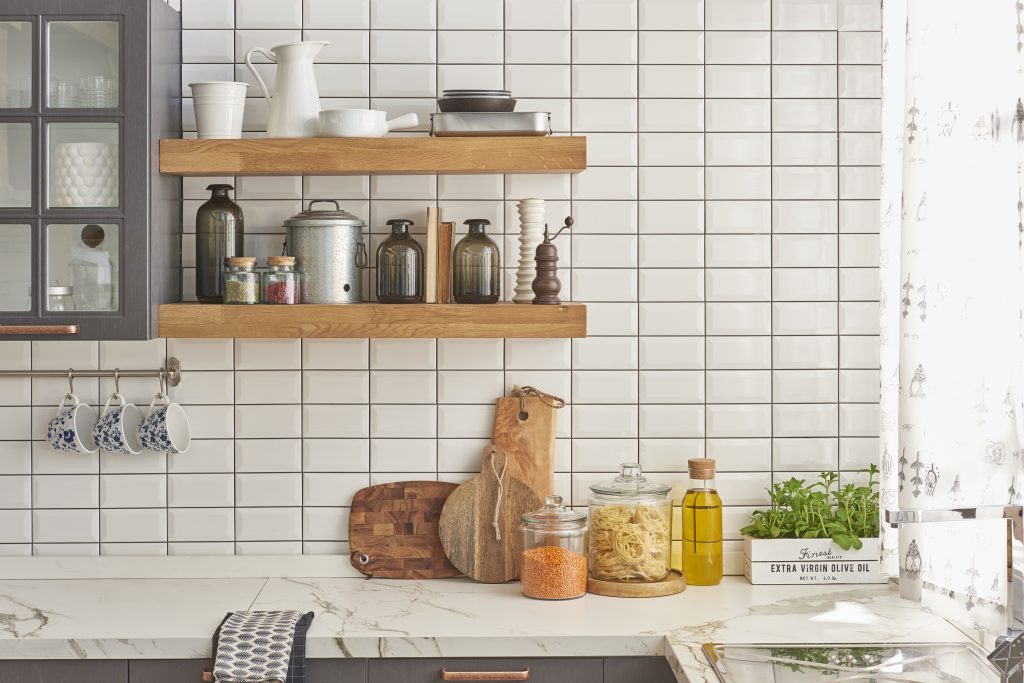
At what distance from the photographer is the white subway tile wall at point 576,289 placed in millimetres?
2334

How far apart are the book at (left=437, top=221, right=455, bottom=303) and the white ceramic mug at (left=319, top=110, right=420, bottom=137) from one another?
0.77 ft

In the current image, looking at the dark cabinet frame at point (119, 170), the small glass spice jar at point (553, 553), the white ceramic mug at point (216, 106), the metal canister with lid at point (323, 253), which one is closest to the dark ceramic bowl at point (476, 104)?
the metal canister with lid at point (323, 253)

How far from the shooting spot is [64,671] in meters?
1.91

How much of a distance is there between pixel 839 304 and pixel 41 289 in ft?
5.84

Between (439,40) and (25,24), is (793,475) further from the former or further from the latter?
(25,24)

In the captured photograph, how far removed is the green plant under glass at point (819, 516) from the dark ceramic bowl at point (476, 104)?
107 cm

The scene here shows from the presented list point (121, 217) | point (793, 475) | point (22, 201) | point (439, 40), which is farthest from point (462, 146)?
point (793, 475)

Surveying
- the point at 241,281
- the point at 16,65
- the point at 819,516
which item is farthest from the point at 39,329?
the point at 819,516

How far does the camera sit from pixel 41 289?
80.4 inches

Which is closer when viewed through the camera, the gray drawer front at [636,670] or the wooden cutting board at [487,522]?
the gray drawer front at [636,670]

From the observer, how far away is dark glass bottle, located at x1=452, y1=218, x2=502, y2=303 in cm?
219

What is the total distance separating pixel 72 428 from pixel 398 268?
83cm

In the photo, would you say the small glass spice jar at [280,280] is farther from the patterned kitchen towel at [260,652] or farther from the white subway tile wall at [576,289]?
the patterned kitchen towel at [260,652]

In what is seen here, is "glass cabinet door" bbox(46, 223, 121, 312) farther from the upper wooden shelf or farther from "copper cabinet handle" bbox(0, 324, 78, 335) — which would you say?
the upper wooden shelf
